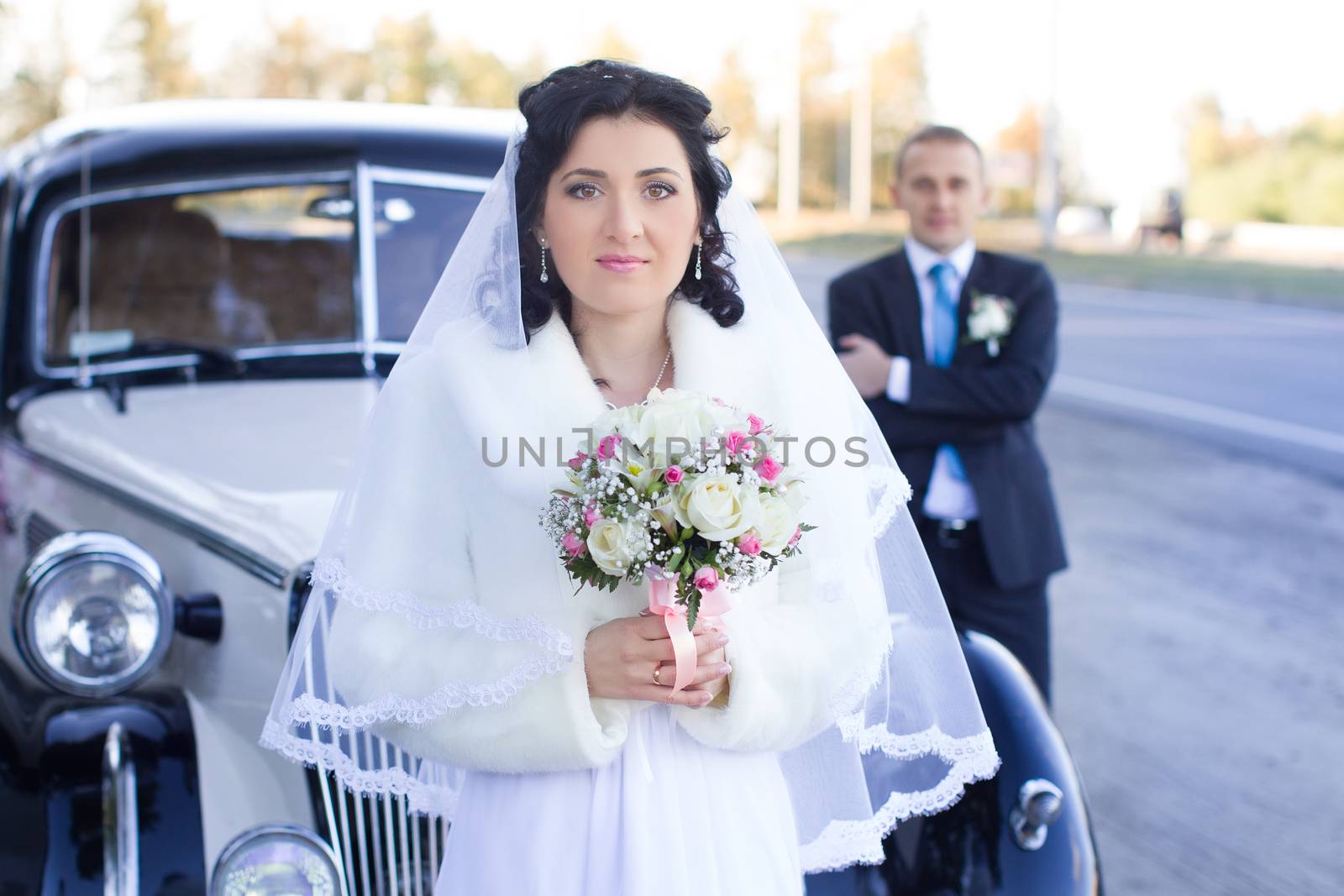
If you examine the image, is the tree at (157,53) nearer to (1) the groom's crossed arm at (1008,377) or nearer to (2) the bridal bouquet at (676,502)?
(1) the groom's crossed arm at (1008,377)

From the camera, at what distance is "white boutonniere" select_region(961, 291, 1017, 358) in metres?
3.40

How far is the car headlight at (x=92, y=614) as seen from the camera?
7.75ft

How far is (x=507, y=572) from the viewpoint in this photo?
1.72 m

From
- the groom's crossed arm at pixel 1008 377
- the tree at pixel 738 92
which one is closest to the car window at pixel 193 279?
the groom's crossed arm at pixel 1008 377

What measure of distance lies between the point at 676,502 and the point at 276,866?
1073mm

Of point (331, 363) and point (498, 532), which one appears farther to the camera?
point (331, 363)

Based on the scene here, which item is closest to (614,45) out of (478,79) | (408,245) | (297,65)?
(478,79)

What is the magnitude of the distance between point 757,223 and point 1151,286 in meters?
19.7

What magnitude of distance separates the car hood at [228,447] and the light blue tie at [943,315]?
1.53 meters

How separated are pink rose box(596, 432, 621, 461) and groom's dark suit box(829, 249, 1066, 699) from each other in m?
1.86

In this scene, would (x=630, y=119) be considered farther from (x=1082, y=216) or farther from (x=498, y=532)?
(x=1082, y=216)

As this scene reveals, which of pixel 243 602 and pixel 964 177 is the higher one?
pixel 964 177

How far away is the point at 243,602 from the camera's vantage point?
2615 millimetres

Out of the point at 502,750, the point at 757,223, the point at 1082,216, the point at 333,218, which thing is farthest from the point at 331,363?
the point at 1082,216
